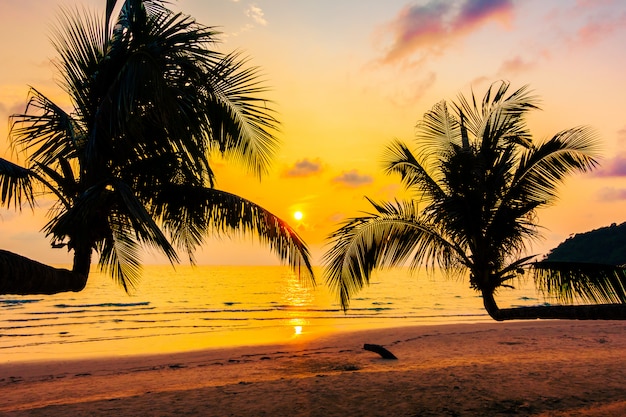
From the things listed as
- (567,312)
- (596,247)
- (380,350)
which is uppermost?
(596,247)

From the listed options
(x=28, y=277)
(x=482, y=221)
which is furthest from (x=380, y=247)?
(x=28, y=277)

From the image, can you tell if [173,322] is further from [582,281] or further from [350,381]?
[582,281]

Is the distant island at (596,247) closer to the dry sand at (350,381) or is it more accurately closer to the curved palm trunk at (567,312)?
the dry sand at (350,381)

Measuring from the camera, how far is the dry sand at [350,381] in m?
6.45

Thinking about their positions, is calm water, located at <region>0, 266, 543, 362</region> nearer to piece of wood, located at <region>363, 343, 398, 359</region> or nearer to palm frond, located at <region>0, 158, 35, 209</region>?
piece of wood, located at <region>363, 343, 398, 359</region>

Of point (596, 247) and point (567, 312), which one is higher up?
point (596, 247)

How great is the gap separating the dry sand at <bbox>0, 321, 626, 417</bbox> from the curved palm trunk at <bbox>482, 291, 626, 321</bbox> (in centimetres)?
161

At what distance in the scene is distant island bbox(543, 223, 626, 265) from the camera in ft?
99.3

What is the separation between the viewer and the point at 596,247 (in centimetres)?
3378

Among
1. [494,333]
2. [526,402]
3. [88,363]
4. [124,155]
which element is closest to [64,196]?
[124,155]

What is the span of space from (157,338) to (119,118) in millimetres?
19030

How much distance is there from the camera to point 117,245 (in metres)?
8.01

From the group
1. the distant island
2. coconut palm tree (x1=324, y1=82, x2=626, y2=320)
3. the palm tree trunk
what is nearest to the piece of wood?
coconut palm tree (x1=324, y1=82, x2=626, y2=320)

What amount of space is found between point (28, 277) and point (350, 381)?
19.3ft
